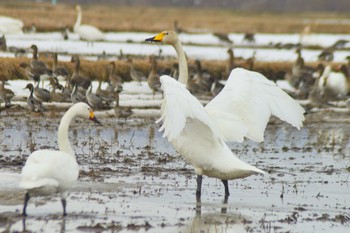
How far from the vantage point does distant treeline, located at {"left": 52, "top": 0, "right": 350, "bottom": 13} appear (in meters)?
111

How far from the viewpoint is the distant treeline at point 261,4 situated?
111 metres

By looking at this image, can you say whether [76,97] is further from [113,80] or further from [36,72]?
[113,80]

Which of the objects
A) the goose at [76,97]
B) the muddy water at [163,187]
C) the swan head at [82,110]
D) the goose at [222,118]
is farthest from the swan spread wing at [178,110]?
the goose at [76,97]

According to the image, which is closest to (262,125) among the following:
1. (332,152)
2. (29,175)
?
(29,175)

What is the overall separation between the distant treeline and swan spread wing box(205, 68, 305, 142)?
96683 millimetres

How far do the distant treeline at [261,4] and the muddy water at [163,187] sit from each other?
9214 cm

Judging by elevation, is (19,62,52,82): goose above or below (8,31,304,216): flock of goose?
above

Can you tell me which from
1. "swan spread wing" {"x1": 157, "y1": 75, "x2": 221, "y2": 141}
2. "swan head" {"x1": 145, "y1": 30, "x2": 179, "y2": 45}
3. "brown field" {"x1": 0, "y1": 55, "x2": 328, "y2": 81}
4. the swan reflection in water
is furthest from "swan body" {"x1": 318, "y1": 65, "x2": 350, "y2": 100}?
"swan spread wing" {"x1": 157, "y1": 75, "x2": 221, "y2": 141}

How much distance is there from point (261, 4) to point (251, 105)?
346ft

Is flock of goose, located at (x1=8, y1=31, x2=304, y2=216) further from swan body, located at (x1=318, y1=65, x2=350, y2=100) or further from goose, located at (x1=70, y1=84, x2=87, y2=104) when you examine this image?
swan body, located at (x1=318, y1=65, x2=350, y2=100)

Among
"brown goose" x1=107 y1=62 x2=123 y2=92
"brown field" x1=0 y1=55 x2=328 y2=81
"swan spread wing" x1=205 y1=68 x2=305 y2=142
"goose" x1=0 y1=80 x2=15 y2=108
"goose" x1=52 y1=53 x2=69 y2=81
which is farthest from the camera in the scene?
"brown field" x1=0 y1=55 x2=328 y2=81

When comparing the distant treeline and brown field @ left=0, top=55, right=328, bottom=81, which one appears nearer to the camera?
brown field @ left=0, top=55, right=328, bottom=81

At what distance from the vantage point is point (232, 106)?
11.4 metres

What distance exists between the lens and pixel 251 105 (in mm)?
11453
